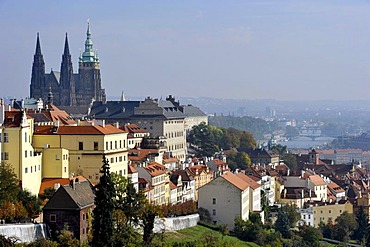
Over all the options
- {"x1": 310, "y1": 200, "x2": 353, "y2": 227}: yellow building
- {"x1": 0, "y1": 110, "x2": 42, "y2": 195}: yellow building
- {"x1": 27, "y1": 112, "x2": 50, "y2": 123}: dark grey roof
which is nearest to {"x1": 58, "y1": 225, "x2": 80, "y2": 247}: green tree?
{"x1": 0, "y1": 110, "x2": 42, "y2": 195}: yellow building

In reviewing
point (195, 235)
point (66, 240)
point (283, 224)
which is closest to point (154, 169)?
point (195, 235)

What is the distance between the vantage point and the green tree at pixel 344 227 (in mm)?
57906

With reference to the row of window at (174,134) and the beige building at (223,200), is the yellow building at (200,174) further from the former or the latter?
the row of window at (174,134)

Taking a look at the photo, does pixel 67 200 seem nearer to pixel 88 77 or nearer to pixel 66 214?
pixel 66 214

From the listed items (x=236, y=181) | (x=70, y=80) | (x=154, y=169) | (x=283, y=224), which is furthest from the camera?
(x=70, y=80)

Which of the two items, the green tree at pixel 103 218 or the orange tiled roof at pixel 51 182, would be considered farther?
the orange tiled roof at pixel 51 182

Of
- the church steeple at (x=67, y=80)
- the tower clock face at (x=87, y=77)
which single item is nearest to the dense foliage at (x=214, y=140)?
the church steeple at (x=67, y=80)

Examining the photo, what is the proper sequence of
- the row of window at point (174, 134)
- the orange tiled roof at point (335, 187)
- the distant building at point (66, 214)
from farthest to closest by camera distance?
the row of window at point (174, 134) < the orange tiled roof at point (335, 187) < the distant building at point (66, 214)

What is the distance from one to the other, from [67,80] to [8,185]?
84.8 m

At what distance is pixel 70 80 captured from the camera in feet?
394

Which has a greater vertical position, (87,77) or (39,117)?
(87,77)

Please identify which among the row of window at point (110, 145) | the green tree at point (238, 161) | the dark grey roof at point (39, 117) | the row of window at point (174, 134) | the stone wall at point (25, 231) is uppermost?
the dark grey roof at point (39, 117)

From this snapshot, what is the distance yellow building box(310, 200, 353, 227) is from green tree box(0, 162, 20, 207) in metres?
28.7

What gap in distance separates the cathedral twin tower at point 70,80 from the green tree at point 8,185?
79.6 metres
